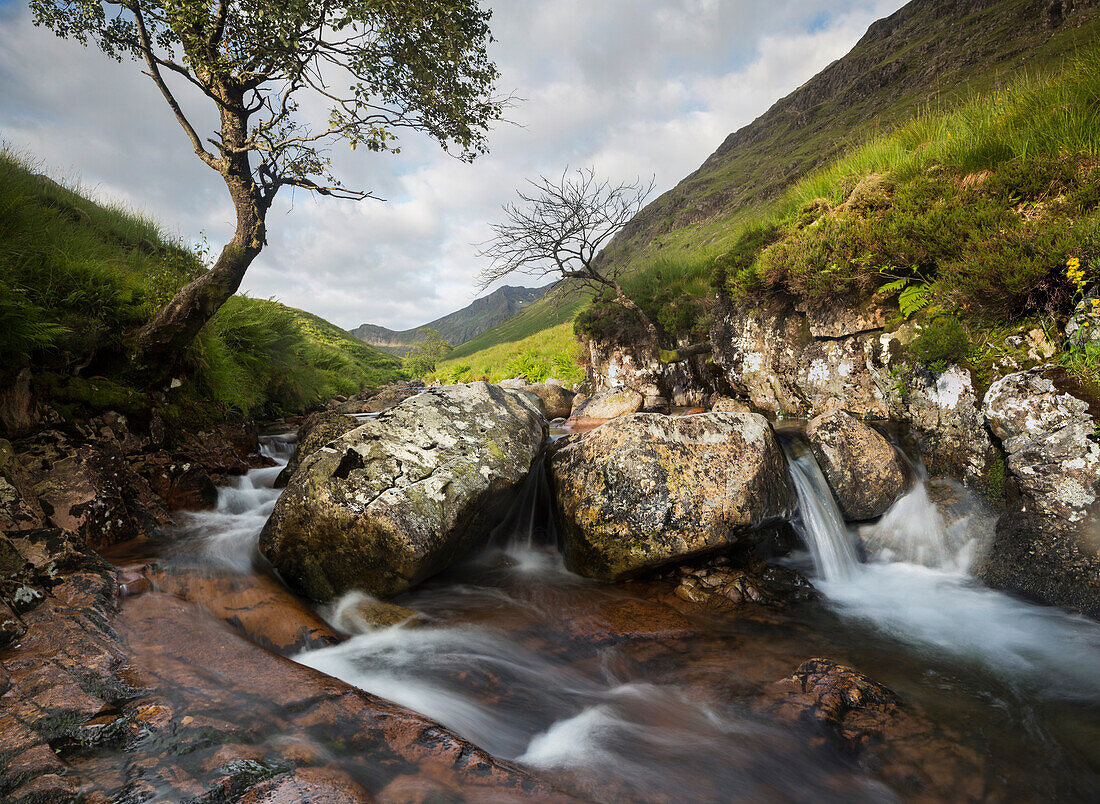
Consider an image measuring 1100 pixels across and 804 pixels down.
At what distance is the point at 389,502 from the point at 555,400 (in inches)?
462

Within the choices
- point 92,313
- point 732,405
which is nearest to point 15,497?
point 92,313

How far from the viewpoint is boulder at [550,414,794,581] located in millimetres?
4906

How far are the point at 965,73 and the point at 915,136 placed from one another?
51.9 meters

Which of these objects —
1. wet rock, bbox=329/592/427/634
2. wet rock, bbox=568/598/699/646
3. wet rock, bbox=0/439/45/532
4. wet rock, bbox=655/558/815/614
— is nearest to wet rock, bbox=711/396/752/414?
wet rock, bbox=655/558/815/614

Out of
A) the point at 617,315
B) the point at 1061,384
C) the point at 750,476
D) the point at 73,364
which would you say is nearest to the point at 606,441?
the point at 750,476

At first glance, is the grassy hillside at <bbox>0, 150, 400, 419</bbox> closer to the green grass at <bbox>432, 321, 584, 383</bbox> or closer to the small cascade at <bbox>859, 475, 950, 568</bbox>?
the small cascade at <bbox>859, 475, 950, 568</bbox>

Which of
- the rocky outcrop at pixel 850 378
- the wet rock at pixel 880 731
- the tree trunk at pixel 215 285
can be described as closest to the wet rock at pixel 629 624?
the wet rock at pixel 880 731

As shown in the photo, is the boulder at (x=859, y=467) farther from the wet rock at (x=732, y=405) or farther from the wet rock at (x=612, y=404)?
the wet rock at (x=612, y=404)

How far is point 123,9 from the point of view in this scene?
6.73m

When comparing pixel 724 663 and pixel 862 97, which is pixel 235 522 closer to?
pixel 724 663

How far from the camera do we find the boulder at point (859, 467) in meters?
5.86

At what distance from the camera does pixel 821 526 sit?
575 cm

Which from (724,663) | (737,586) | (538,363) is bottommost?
(724,663)

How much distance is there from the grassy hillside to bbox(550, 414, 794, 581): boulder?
567cm
